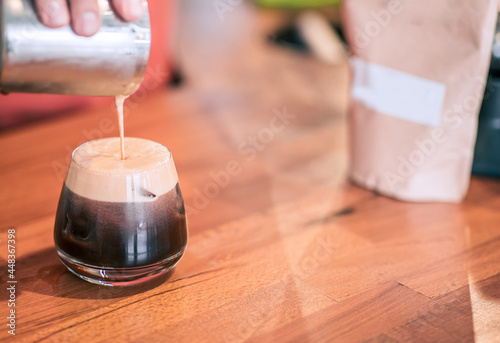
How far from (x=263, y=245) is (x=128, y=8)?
379 millimetres

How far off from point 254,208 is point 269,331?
12.6 inches

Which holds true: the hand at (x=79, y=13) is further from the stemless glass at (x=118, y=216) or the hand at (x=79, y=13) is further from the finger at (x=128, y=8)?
the stemless glass at (x=118, y=216)

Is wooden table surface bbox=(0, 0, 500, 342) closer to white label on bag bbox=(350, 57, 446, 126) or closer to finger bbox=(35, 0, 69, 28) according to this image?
white label on bag bbox=(350, 57, 446, 126)

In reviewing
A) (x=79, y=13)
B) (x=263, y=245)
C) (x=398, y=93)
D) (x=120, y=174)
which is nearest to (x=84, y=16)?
(x=79, y=13)

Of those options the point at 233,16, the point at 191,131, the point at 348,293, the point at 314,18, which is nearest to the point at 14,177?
the point at 191,131

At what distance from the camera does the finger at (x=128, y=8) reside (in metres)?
0.66

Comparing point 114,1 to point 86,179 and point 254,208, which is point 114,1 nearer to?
point 86,179

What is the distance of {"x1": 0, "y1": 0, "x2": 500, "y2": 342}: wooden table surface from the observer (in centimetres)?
67

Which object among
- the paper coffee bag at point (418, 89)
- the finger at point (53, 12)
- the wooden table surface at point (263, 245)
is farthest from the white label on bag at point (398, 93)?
the finger at point (53, 12)

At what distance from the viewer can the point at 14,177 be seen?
1024 mm

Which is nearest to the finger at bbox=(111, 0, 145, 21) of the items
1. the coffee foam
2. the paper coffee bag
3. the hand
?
the hand

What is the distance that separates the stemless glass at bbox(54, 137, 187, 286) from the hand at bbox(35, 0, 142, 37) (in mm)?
155

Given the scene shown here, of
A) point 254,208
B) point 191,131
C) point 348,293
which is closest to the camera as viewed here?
point 348,293

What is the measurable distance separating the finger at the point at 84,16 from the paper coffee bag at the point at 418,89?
0.48 metres
